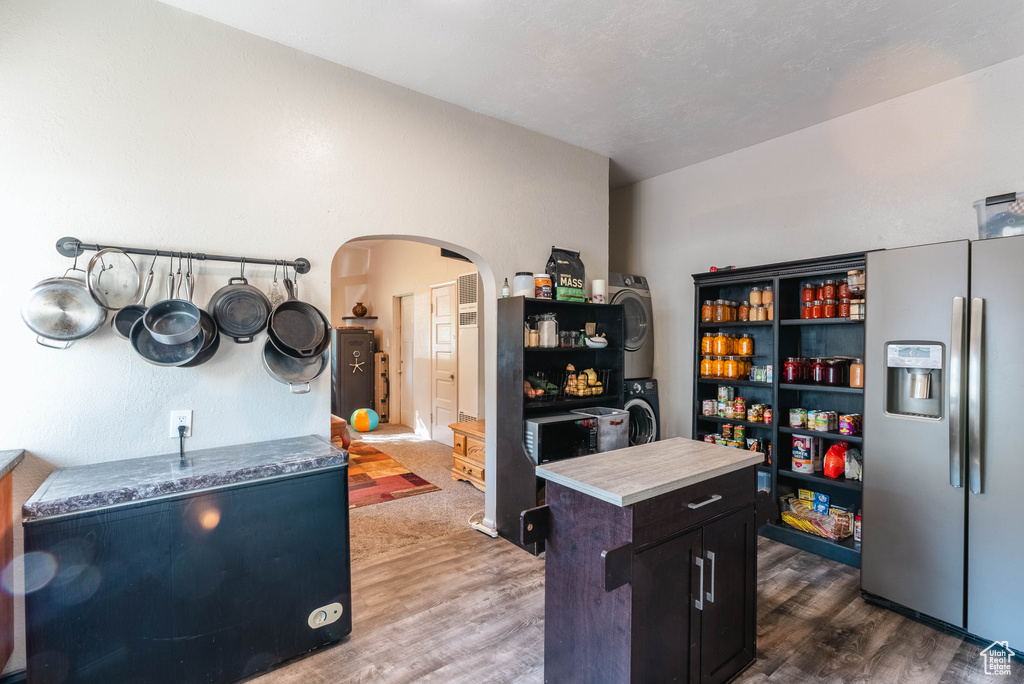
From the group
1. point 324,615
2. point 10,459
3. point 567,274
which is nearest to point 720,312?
point 567,274

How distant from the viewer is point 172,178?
2.21m

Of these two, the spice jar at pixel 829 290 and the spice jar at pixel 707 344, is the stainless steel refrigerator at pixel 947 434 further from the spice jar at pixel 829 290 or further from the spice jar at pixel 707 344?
the spice jar at pixel 707 344

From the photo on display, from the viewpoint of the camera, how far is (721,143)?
149 inches

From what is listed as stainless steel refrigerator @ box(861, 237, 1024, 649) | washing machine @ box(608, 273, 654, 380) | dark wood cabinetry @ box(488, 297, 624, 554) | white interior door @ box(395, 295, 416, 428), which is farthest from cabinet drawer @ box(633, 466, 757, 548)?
white interior door @ box(395, 295, 416, 428)

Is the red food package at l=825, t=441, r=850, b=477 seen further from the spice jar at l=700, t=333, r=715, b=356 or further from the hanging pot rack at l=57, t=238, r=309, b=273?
the hanging pot rack at l=57, t=238, r=309, b=273

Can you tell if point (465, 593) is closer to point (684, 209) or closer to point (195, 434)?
point (195, 434)

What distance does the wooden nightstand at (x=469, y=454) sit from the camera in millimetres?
4426

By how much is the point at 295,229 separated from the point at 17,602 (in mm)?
1965

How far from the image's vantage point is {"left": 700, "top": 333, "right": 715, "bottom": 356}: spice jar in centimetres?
376

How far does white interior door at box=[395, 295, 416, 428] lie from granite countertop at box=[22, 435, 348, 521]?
501 centimetres

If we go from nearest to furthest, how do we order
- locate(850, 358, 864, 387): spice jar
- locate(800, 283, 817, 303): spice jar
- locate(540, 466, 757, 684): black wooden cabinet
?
locate(540, 466, 757, 684): black wooden cabinet
locate(850, 358, 864, 387): spice jar
locate(800, 283, 817, 303): spice jar

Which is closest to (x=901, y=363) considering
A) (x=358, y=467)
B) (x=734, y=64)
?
(x=734, y=64)

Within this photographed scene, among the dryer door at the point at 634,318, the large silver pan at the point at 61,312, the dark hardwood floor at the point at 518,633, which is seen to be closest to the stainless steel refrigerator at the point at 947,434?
the dark hardwood floor at the point at 518,633

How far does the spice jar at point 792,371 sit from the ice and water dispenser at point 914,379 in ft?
2.49
